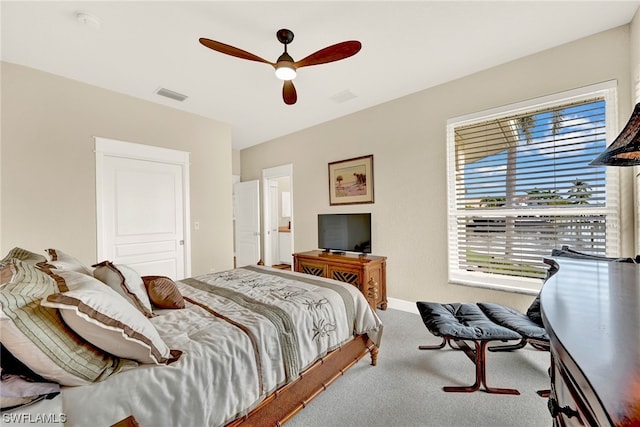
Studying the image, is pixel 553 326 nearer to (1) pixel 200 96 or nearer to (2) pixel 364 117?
(2) pixel 364 117

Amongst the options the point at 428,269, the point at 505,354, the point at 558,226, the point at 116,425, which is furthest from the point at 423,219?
the point at 116,425

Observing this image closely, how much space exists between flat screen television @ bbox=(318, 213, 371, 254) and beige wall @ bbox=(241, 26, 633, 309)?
22 cm

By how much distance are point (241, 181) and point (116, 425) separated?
5.31 meters

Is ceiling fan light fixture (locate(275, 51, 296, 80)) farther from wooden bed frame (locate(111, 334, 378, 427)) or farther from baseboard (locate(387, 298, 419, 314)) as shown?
baseboard (locate(387, 298, 419, 314))

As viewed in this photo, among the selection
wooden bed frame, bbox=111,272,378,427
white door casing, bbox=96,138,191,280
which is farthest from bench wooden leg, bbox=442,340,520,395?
white door casing, bbox=96,138,191,280

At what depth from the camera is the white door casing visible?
3.06 metres

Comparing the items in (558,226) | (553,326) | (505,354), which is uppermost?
(558,226)

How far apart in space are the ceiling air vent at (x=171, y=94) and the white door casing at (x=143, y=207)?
686 mm

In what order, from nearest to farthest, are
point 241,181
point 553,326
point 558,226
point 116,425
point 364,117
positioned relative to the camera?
point 553,326 → point 116,425 → point 558,226 → point 364,117 → point 241,181

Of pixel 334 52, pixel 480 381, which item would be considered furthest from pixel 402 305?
pixel 334 52

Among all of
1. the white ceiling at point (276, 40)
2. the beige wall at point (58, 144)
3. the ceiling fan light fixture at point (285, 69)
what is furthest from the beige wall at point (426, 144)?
the beige wall at point (58, 144)

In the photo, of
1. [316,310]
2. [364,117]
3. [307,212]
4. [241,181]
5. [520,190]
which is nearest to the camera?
[316,310]

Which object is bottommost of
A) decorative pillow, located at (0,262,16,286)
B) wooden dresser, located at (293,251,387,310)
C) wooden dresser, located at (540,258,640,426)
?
wooden dresser, located at (293,251,387,310)

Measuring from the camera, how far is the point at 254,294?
190cm
